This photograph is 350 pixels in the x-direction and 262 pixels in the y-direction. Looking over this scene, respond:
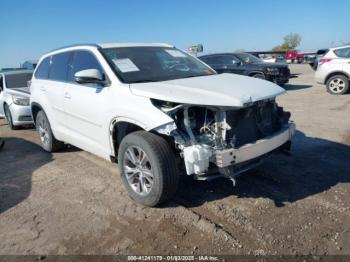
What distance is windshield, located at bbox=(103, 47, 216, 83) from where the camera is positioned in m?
4.05

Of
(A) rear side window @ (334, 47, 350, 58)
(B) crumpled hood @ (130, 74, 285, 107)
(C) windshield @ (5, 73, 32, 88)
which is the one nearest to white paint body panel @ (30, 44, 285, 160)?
(B) crumpled hood @ (130, 74, 285, 107)

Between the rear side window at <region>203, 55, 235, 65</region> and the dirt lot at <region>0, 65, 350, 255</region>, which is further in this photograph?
the rear side window at <region>203, 55, 235, 65</region>

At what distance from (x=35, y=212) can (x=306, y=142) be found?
175 inches

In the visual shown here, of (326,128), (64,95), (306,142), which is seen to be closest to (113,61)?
(64,95)

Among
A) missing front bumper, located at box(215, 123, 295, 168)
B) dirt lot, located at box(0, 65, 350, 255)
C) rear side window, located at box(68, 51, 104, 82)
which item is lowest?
dirt lot, located at box(0, 65, 350, 255)

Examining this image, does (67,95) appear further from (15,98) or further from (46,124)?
(15,98)

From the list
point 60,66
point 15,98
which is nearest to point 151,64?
point 60,66

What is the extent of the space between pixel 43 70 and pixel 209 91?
12.2 ft

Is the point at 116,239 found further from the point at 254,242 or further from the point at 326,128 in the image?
the point at 326,128

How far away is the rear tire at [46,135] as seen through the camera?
571 centimetres

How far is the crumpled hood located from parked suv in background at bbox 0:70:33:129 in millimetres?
5530

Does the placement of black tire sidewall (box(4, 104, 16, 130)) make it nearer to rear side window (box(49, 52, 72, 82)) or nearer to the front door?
rear side window (box(49, 52, 72, 82))

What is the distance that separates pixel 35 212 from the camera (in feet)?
12.3

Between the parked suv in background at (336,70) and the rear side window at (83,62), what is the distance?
957 cm
